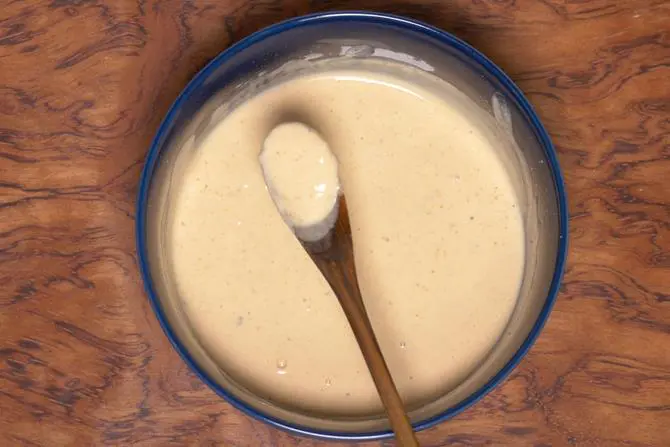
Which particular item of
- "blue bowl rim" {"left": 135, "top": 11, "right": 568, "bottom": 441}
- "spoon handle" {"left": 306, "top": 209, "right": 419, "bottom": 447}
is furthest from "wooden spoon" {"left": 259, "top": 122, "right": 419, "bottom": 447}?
"blue bowl rim" {"left": 135, "top": 11, "right": 568, "bottom": 441}

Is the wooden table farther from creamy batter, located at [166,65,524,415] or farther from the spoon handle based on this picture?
the spoon handle

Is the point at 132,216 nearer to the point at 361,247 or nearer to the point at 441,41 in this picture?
the point at 361,247

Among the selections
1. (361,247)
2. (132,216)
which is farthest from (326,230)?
(132,216)

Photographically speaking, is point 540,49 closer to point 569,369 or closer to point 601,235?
point 601,235

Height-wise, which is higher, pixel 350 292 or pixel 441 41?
pixel 441 41

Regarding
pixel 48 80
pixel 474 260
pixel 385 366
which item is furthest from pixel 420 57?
pixel 48 80

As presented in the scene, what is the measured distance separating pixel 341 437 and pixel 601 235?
0.48 meters

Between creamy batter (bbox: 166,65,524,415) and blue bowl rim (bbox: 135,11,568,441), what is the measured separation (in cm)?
9

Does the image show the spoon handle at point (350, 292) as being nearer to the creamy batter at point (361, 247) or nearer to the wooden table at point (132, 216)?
the creamy batter at point (361, 247)

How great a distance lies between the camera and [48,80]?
1.21 m

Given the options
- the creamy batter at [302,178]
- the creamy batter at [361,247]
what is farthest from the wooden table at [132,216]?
the creamy batter at [302,178]

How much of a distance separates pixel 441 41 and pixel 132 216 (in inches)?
20.0

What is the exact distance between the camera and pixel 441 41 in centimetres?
113

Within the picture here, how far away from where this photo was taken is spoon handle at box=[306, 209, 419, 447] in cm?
112
